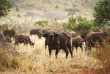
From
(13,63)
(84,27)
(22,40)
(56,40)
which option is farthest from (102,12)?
(84,27)

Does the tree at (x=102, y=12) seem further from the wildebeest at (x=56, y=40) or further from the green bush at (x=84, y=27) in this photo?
the green bush at (x=84, y=27)

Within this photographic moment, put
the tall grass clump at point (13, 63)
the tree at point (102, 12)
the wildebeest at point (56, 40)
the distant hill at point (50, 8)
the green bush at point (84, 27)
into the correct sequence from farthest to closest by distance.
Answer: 1. the distant hill at point (50, 8)
2. the green bush at point (84, 27)
3. the tree at point (102, 12)
4. the wildebeest at point (56, 40)
5. the tall grass clump at point (13, 63)

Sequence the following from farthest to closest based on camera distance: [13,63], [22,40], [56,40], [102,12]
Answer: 1. [22,40]
2. [102,12]
3. [56,40]
4. [13,63]

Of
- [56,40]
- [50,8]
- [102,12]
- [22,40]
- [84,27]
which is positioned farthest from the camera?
[50,8]

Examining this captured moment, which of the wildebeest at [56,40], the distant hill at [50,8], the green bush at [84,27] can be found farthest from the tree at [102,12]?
the distant hill at [50,8]

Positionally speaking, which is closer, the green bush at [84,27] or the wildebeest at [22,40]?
the wildebeest at [22,40]

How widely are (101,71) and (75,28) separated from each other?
17.1m

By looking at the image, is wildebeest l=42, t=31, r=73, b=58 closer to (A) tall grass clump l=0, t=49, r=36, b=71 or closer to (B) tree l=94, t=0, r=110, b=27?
(A) tall grass clump l=0, t=49, r=36, b=71

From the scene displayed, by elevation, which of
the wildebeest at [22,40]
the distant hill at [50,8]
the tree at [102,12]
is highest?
the tree at [102,12]

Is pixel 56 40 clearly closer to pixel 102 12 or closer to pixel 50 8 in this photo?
pixel 102 12

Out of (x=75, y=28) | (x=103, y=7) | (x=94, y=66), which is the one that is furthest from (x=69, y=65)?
(x=75, y=28)

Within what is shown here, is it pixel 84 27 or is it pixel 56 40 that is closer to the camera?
pixel 56 40

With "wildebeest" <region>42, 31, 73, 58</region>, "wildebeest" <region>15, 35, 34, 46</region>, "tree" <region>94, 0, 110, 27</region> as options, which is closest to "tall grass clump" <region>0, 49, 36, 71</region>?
"wildebeest" <region>42, 31, 73, 58</region>

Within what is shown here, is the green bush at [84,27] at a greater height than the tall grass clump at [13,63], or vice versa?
the tall grass clump at [13,63]
